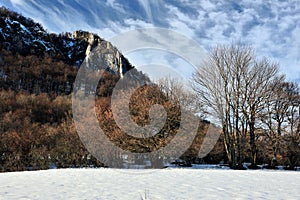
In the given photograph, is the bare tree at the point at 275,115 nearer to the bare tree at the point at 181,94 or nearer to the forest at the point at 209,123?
the forest at the point at 209,123

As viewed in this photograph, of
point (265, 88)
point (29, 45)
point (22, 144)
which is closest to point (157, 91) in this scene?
point (265, 88)

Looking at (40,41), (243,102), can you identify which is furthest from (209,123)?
(40,41)

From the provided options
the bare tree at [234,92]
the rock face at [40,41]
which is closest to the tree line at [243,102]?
the bare tree at [234,92]

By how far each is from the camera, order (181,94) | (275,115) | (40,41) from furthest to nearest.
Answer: (40,41) < (275,115) < (181,94)

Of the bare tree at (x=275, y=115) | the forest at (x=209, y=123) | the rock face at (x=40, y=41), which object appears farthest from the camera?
the rock face at (x=40, y=41)

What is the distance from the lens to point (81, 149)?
15969 mm

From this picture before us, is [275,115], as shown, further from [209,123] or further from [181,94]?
[181,94]

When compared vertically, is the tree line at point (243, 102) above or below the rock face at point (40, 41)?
below

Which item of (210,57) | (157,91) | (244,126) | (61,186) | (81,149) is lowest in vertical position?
(61,186)

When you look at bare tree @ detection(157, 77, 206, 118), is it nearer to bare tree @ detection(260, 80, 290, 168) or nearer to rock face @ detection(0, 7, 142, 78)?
bare tree @ detection(260, 80, 290, 168)

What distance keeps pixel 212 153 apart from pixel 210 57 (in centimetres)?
787

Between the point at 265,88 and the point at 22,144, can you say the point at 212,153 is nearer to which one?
the point at 265,88

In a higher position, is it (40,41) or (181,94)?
(40,41)

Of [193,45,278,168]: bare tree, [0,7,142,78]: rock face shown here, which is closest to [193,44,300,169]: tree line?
[193,45,278,168]: bare tree
